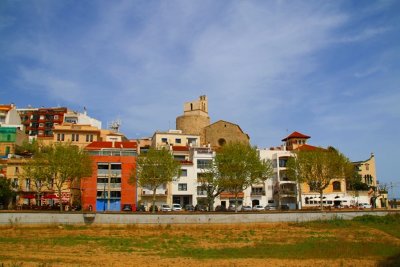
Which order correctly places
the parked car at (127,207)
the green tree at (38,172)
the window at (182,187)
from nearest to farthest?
1. the green tree at (38,172)
2. the parked car at (127,207)
3. the window at (182,187)

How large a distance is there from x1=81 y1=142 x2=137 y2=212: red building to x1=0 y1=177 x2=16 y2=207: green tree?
12.8 meters

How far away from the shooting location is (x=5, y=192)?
73.9m

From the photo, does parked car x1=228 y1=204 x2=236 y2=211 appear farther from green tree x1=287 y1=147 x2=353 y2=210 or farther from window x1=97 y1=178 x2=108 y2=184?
window x1=97 y1=178 x2=108 y2=184

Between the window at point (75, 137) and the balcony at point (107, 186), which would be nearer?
Result: the balcony at point (107, 186)

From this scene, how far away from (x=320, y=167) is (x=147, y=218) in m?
36.8

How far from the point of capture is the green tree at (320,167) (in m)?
80.3

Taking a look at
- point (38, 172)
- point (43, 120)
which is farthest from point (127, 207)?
point (43, 120)

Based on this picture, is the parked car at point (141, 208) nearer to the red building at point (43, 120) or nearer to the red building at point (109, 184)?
the red building at point (109, 184)

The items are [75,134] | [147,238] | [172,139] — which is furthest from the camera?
[172,139]

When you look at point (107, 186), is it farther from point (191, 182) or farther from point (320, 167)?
point (320, 167)

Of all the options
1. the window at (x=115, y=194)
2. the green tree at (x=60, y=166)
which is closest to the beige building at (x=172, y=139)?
the window at (x=115, y=194)

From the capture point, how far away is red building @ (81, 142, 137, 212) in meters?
82.6

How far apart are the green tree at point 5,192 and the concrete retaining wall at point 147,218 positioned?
19.9m

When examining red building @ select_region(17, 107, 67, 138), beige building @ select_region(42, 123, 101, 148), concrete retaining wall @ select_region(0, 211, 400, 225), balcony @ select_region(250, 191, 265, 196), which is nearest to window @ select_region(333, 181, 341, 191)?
balcony @ select_region(250, 191, 265, 196)
